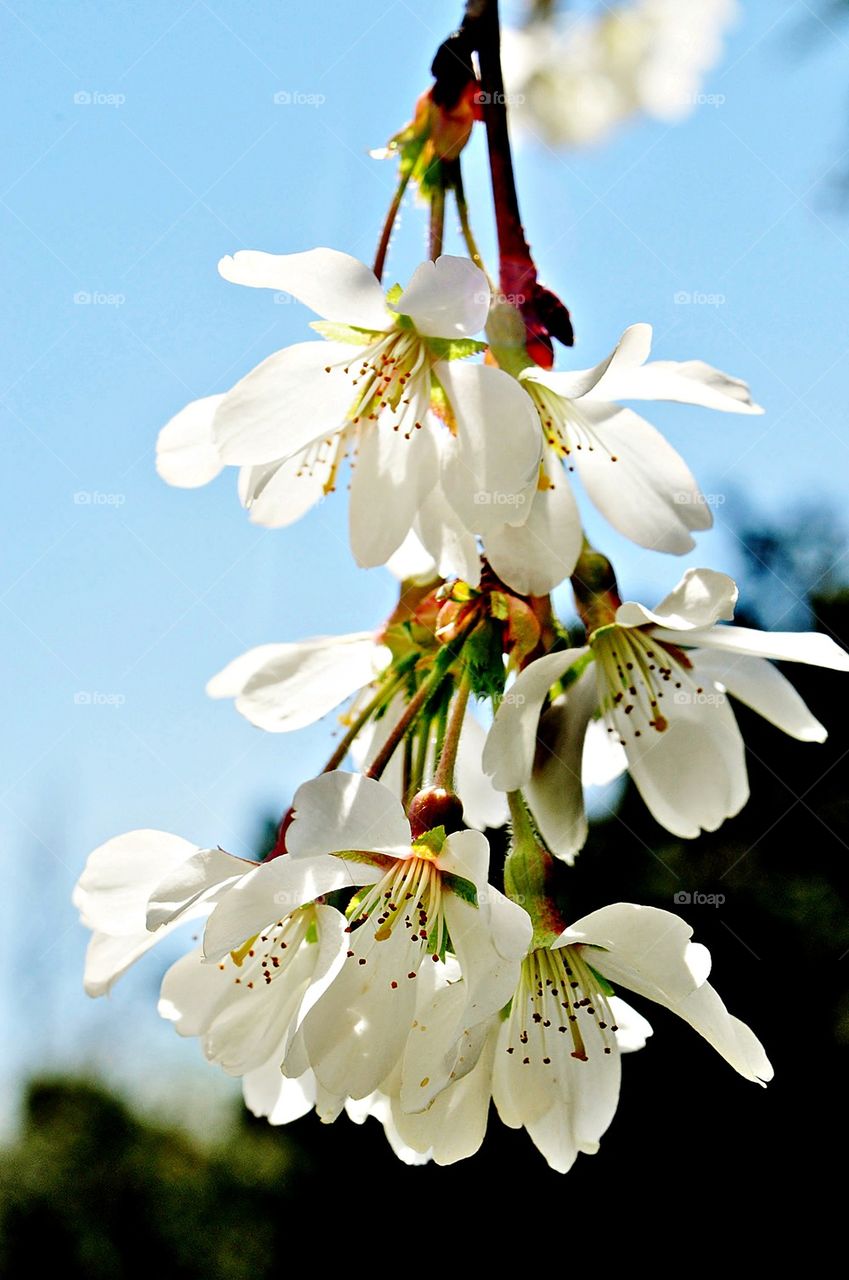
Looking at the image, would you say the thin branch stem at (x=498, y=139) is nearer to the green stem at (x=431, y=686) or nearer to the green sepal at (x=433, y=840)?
the green stem at (x=431, y=686)

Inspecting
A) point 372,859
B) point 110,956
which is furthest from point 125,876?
point 372,859

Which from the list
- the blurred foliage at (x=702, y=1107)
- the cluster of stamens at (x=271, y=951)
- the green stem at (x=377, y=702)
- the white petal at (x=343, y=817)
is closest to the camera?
the white petal at (x=343, y=817)

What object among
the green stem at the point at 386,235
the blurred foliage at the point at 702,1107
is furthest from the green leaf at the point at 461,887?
the blurred foliage at the point at 702,1107

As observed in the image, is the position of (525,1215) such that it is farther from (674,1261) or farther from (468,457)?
(468,457)

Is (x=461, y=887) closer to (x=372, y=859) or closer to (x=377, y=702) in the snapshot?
(x=372, y=859)

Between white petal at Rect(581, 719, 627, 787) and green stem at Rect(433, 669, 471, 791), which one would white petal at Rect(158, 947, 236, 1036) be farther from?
white petal at Rect(581, 719, 627, 787)

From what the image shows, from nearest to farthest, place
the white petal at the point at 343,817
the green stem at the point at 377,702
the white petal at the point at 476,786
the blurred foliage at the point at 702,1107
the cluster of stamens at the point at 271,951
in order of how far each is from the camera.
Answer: the white petal at the point at 343,817
the cluster of stamens at the point at 271,951
the green stem at the point at 377,702
the white petal at the point at 476,786
the blurred foliage at the point at 702,1107

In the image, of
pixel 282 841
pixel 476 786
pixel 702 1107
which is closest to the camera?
pixel 282 841
